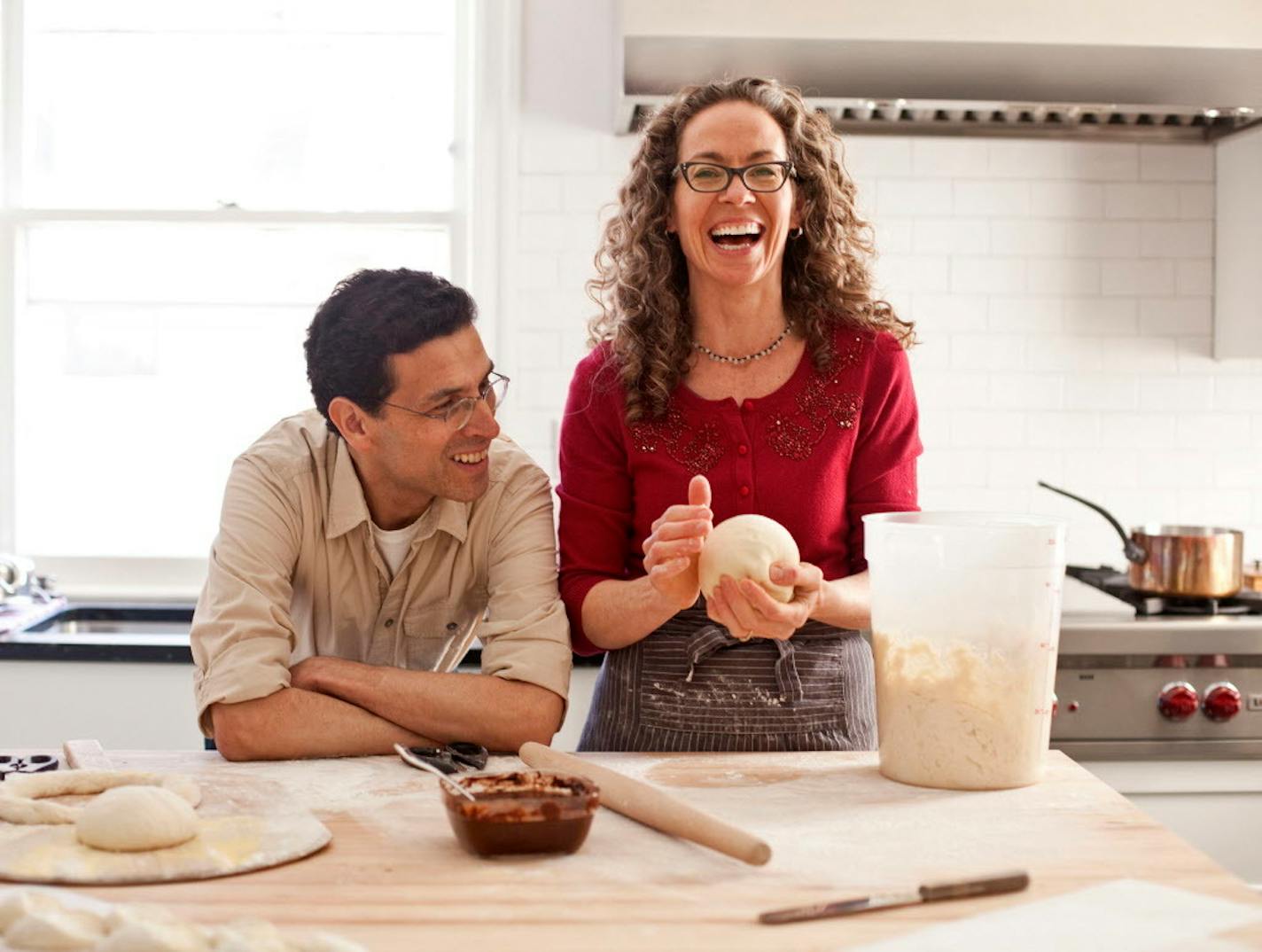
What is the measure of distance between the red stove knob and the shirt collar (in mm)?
1565

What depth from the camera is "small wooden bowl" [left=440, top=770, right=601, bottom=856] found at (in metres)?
1.32

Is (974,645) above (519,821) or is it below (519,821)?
above

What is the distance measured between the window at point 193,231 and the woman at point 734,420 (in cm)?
165

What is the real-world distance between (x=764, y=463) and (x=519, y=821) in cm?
84

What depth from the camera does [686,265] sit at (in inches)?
86.4

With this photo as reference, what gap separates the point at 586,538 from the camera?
2.04 metres

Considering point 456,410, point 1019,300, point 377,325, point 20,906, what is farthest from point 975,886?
point 1019,300

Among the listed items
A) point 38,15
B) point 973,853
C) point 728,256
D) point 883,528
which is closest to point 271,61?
point 38,15

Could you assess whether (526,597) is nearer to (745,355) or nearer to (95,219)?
(745,355)

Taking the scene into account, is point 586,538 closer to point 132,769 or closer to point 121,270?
point 132,769

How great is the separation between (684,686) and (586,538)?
26 cm

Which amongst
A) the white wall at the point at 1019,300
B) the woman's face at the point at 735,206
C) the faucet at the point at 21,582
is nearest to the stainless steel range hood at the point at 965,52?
the white wall at the point at 1019,300

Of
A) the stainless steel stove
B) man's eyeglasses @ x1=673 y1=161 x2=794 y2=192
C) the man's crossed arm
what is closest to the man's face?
the man's crossed arm

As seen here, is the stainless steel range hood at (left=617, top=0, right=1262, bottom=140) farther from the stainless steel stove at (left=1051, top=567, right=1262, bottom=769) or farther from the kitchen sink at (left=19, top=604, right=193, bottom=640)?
the kitchen sink at (left=19, top=604, right=193, bottom=640)
